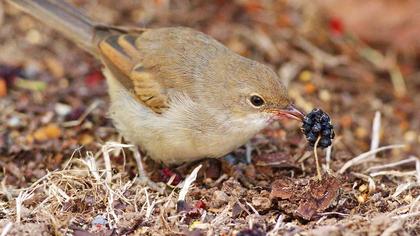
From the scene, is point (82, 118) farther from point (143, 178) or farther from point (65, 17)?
point (143, 178)

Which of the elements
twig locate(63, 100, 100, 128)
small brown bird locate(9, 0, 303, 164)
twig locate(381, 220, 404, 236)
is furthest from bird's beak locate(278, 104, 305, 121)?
twig locate(63, 100, 100, 128)

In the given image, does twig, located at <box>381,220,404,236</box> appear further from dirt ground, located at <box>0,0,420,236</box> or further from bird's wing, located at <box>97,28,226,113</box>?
bird's wing, located at <box>97,28,226,113</box>

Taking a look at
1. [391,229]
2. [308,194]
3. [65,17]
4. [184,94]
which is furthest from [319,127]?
[65,17]

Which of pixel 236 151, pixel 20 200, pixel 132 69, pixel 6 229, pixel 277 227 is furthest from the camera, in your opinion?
pixel 236 151

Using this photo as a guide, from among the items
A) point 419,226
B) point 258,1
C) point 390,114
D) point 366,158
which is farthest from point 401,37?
point 419,226

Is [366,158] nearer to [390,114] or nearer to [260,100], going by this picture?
[260,100]

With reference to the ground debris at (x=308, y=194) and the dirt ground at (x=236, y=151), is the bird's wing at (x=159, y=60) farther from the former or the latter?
the ground debris at (x=308, y=194)

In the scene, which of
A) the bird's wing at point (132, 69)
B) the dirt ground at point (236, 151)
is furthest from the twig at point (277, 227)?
the bird's wing at point (132, 69)
